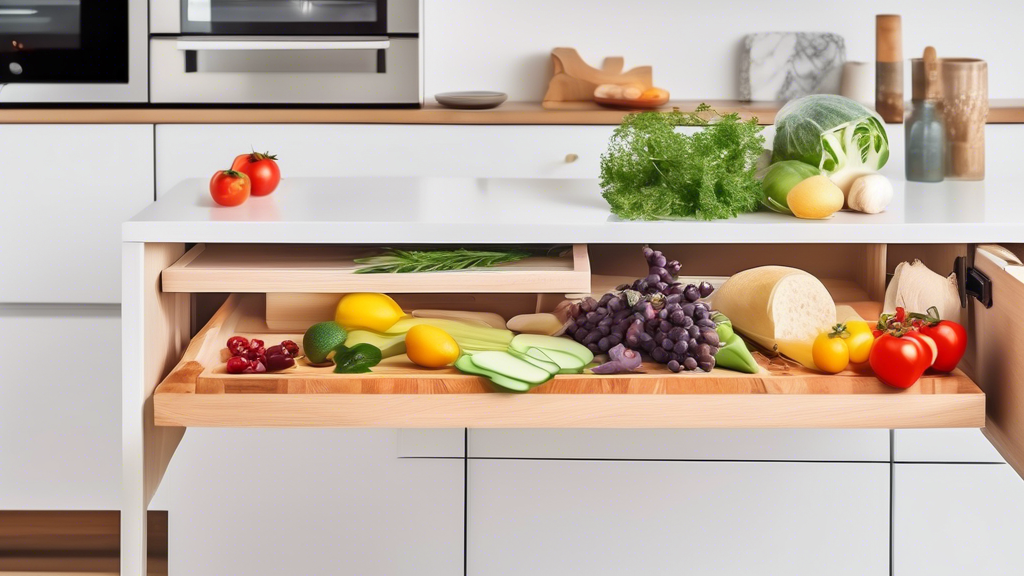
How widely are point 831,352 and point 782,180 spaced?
280 mm

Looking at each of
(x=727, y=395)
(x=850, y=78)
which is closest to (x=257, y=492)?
(x=727, y=395)

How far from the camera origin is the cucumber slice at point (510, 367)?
129cm

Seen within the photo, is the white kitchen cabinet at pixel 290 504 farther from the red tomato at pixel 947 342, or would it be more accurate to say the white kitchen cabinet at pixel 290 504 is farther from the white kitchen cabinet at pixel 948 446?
the red tomato at pixel 947 342

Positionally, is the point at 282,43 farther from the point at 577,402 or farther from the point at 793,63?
the point at 577,402

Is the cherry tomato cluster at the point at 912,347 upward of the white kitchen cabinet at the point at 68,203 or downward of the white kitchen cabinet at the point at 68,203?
downward

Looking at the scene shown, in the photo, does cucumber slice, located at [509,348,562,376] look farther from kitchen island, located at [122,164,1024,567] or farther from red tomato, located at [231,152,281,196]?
red tomato, located at [231,152,281,196]

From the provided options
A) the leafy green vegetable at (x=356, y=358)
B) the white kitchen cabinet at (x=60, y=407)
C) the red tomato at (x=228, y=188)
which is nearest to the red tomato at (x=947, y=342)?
the leafy green vegetable at (x=356, y=358)

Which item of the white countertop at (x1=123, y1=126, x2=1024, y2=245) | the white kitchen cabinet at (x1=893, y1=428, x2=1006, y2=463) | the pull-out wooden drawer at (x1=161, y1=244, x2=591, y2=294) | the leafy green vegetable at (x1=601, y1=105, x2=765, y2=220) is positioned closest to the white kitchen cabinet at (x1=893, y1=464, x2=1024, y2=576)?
the white kitchen cabinet at (x1=893, y1=428, x2=1006, y2=463)

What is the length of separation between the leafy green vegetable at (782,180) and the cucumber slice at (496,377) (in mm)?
469

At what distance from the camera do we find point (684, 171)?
4.69 feet

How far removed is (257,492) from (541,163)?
105 cm

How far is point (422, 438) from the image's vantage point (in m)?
2.43

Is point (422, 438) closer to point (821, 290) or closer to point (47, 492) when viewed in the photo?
point (47, 492)

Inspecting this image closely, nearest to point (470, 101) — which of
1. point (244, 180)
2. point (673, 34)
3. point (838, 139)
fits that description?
point (673, 34)
